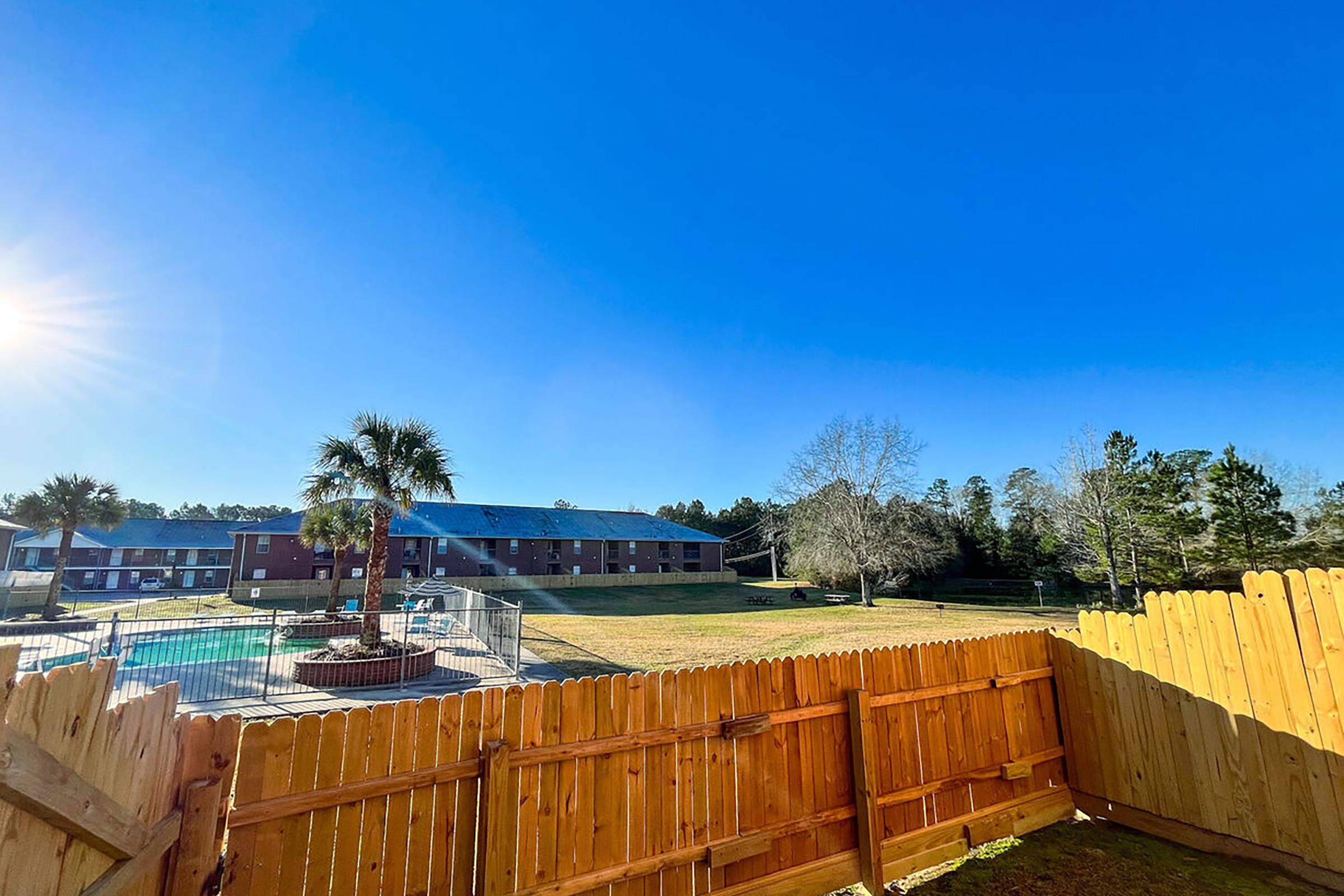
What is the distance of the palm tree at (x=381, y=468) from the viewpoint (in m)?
13.7

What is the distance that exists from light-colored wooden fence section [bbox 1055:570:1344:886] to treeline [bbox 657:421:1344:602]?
2689 centimetres

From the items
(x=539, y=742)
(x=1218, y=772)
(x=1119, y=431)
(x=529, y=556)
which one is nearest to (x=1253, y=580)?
(x=1218, y=772)

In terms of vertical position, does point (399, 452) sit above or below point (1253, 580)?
above

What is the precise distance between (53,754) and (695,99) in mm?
13983

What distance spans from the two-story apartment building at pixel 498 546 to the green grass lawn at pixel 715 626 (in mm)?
7165

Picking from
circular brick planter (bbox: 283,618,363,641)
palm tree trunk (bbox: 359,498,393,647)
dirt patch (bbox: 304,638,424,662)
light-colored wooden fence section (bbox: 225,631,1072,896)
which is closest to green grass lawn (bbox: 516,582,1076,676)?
dirt patch (bbox: 304,638,424,662)

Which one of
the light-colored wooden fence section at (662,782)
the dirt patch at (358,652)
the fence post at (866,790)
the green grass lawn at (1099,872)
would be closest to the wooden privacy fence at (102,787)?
the light-colored wooden fence section at (662,782)

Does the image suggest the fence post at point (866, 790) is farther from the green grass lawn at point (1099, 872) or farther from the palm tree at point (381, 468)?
the palm tree at point (381, 468)

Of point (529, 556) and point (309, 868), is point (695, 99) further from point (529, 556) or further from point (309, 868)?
point (529, 556)

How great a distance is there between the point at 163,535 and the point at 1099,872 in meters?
64.5

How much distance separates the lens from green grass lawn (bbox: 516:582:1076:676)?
49.6ft

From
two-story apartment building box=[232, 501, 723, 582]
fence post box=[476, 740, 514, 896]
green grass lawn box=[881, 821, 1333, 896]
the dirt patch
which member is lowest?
green grass lawn box=[881, 821, 1333, 896]

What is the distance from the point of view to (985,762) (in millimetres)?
4898

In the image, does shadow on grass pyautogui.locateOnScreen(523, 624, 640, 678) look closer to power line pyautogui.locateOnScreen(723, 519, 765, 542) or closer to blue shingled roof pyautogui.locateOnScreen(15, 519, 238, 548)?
blue shingled roof pyautogui.locateOnScreen(15, 519, 238, 548)
